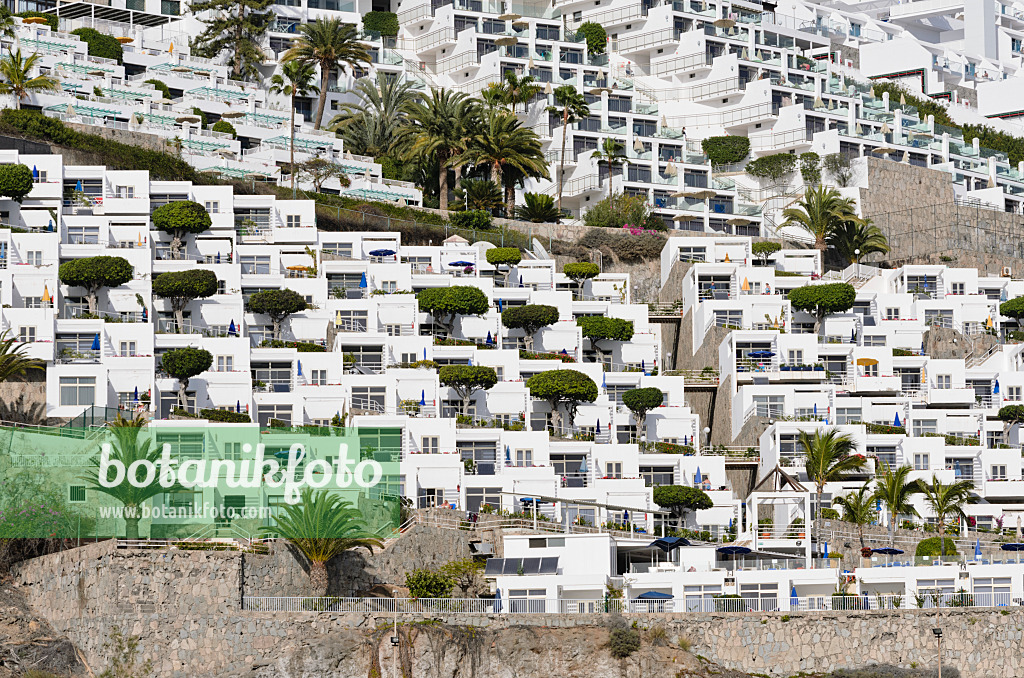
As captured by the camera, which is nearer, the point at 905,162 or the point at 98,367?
the point at 98,367

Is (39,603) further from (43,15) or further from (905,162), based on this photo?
(905,162)

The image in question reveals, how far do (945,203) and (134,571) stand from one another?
74589mm

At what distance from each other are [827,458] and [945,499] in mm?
5369

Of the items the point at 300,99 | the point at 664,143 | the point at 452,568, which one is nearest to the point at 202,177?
the point at 300,99

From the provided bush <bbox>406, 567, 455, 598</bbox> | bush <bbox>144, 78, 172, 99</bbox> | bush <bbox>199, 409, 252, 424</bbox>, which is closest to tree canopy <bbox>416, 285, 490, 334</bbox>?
bush <bbox>199, 409, 252, 424</bbox>

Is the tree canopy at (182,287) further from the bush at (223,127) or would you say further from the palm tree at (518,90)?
the palm tree at (518,90)

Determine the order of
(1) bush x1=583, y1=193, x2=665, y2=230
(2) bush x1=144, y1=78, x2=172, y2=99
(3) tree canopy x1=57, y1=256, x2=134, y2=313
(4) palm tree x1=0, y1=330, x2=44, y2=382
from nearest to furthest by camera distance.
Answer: (4) palm tree x1=0, y1=330, x2=44, y2=382, (3) tree canopy x1=57, y1=256, x2=134, y2=313, (1) bush x1=583, y1=193, x2=665, y2=230, (2) bush x1=144, y1=78, x2=172, y2=99

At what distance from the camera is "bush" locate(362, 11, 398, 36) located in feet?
440

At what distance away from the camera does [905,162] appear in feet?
403

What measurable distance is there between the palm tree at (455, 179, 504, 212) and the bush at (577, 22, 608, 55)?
984 inches

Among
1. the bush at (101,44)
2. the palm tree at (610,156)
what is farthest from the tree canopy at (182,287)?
the palm tree at (610,156)

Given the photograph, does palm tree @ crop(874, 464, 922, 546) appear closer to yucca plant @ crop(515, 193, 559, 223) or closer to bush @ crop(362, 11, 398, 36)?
yucca plant @ crop(515, 193, 559, 223)

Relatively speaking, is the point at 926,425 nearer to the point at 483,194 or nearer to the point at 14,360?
the point at 483,194

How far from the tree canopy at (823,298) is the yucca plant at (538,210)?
20.4 meters
